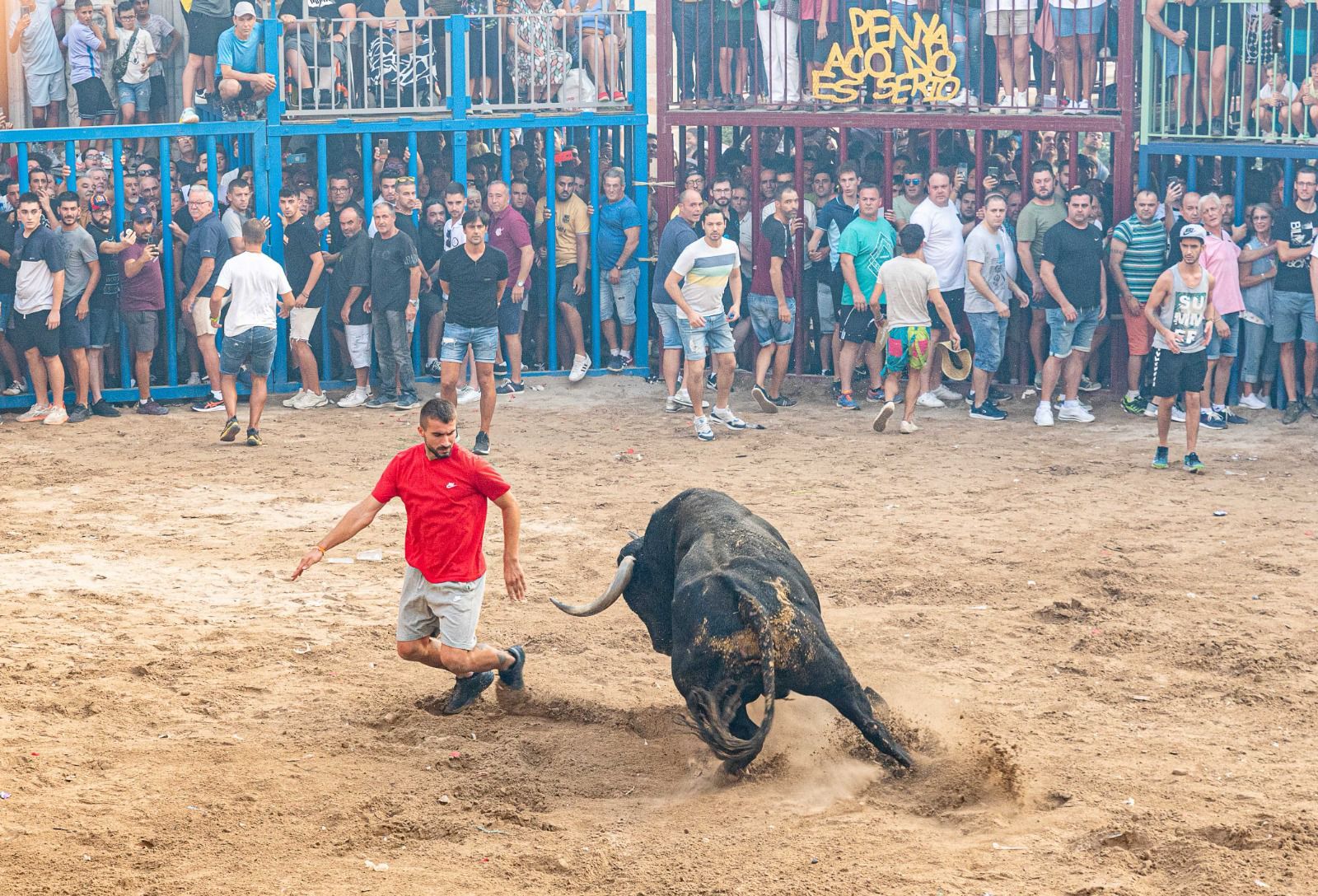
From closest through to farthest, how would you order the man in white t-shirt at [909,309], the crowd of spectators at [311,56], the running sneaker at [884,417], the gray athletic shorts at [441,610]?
the gray athletic shorts at [441,610] < the running sneaker at [884,417] < the man in white t-shirt at [909,309] < the crowd of spectators at [311,56]

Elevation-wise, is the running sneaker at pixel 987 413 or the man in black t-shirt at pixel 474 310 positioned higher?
the man in black t-shirt at pixel 474 310

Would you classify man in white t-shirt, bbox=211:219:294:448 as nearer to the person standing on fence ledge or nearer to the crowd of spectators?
the person standing on fence ledge

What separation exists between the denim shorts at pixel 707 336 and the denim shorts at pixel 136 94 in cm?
694

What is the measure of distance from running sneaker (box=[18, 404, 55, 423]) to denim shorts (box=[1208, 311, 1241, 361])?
422 inches

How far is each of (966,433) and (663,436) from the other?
2737 millimetres

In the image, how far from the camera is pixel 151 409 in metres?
15.3

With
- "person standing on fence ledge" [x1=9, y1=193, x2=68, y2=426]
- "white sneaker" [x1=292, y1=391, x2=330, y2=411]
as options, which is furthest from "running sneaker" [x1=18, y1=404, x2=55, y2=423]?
"white sneaker" [x1=292, y1=391, x2=330, y2=411]

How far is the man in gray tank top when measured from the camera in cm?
1254

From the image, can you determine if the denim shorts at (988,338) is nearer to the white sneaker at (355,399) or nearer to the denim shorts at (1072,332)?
the denim shorts at (1072,332)

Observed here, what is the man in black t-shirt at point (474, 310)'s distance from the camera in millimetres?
13633

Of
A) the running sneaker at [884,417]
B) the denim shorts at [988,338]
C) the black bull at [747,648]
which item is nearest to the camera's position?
the black bull at [747,648]

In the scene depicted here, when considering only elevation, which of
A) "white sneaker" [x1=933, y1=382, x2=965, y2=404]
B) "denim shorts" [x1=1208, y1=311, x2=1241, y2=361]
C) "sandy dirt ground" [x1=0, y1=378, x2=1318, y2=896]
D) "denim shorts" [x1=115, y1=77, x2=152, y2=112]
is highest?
"denim shorts" [x1=115, y1=77, x2=152, y2=112]

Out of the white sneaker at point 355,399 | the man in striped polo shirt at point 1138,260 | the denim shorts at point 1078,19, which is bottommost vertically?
the white sneaker at point 355,399

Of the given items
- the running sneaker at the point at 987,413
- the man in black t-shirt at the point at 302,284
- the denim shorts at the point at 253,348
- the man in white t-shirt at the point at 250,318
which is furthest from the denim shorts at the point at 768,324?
the denim shorts at the point at 253,348
